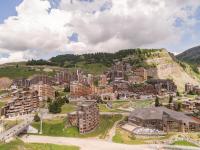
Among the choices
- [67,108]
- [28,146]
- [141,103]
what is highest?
[141,103]

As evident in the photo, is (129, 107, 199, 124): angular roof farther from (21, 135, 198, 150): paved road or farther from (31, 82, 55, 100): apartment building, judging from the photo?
(31, 82, 55, 100): apartment building

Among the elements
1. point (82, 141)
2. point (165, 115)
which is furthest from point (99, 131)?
point (165, 115)

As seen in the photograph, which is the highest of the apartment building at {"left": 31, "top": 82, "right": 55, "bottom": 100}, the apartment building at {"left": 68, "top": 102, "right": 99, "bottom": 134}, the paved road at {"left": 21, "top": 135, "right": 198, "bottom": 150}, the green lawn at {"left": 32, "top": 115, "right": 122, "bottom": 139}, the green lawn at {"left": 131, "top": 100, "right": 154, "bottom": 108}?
the apartment building at {"left": 31, "top": 82, "right": 55, "bottom": 100}

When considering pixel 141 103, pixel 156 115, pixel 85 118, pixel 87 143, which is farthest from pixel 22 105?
pixel 141 103

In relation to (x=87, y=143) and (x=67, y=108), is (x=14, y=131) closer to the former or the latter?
(x=87, y=143)

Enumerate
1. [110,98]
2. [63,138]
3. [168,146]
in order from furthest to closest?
[110,98] → [63,138] → [168,146]

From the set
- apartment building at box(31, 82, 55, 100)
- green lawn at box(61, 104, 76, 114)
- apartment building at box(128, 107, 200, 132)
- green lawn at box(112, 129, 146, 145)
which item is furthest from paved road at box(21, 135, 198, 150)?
apartment building at box(31, 82, 55, 100)

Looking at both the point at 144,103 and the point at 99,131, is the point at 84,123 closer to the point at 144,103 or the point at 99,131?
the point at 99,131

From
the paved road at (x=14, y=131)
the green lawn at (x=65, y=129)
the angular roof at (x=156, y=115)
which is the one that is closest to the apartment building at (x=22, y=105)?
the paved road at (x=14, y=131)

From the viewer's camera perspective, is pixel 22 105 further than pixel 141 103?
No
